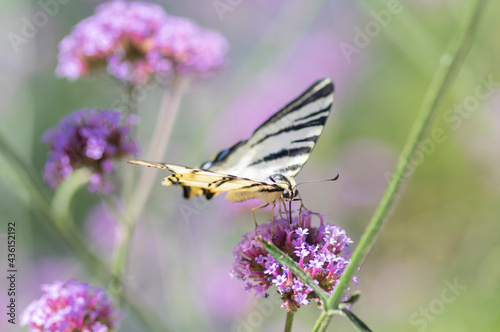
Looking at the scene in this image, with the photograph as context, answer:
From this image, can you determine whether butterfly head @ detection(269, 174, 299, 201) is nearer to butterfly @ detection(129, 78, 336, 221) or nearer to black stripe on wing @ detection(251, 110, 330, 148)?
butterfly @ detection(129, 78, 336, 221)

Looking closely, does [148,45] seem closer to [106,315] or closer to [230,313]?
[106,315]

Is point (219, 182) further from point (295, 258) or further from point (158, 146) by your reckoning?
point (158, 146)

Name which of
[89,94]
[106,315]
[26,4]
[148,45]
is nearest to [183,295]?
[106,315]

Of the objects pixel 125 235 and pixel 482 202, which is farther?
pixel 482 202

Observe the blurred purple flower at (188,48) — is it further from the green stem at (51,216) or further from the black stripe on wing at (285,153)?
the green stem at (51,216)

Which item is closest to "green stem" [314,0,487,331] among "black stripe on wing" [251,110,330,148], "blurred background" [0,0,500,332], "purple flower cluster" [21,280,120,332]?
"black stripe on wing" [251,110,330,148]

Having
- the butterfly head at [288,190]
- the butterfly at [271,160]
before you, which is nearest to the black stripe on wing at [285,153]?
the butterfly at [271,160]
